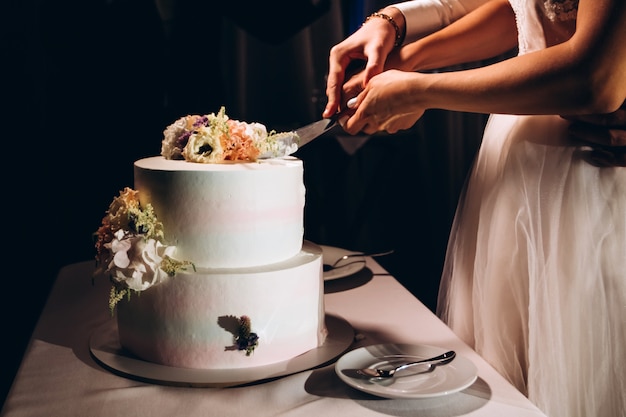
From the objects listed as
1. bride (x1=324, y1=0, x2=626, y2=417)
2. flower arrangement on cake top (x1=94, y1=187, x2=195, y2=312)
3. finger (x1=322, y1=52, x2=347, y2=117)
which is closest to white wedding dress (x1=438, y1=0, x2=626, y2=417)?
bride (x1=324, y1=0, x2=626, y2=417)

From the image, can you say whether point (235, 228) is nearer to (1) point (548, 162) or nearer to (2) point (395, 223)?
(1) point (548, 162)

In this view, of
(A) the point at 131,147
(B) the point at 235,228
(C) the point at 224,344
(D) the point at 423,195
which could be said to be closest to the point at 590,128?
(B) the point at 235,228

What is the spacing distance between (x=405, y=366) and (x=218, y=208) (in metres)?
0.43

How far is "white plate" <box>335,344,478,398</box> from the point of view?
102 cm

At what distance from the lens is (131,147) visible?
2625mm

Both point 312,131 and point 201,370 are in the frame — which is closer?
point 201,370

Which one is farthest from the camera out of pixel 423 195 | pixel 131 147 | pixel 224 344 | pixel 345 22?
pixel 423 195

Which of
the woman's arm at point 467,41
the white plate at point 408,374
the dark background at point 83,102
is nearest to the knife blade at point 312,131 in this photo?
the woman's arm at point 467,41

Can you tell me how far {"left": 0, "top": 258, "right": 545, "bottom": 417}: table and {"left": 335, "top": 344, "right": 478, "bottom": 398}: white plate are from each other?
0.07 feet

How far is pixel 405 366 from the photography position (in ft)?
3.68

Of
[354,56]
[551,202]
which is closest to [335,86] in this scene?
[354,56]

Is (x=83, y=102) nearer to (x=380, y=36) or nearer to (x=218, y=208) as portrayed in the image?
(x=380, y=36)

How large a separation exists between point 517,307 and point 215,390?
612 mm

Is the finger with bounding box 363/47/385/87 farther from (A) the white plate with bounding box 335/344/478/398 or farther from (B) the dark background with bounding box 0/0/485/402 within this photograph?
(B) the dark background with bounding box 0/0/485/402
